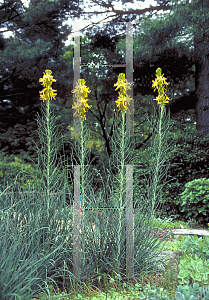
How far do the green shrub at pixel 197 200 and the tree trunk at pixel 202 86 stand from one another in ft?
8.12

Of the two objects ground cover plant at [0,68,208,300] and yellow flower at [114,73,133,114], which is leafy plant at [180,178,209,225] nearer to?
ground cover plant at [0,68,208,300]

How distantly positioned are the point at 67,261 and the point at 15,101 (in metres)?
8.67

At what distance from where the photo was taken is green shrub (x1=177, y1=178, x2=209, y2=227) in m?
5.21

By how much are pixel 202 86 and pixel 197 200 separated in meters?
3.68

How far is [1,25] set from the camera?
391 inches

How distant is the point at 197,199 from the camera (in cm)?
521

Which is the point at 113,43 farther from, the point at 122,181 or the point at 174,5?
the point at 122,181

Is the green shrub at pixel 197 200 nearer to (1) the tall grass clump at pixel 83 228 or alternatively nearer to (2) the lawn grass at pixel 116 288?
(1) the tall grass clump at pixel 83 228

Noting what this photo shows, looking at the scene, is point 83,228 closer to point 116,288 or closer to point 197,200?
point 116,288

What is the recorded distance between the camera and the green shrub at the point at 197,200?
521 centimetres

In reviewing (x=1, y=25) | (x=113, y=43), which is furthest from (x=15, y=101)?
(x=113, y=43)

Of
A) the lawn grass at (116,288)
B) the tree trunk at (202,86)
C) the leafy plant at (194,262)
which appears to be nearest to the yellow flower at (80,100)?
the lawn grass at (116,288)

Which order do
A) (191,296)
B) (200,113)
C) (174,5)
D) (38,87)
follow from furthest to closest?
(38,87) < (200,113) < (174,5) < (191,296)

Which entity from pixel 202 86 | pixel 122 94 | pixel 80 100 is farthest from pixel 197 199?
pixel 202 86
